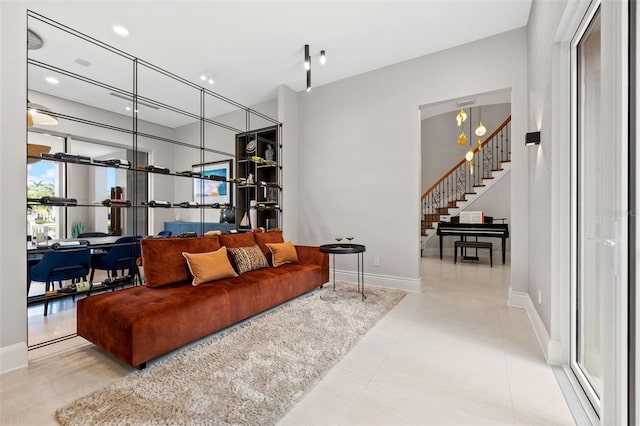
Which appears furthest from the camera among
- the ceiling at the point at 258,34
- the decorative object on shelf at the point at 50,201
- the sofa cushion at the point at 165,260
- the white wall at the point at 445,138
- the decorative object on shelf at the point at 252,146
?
the white wall at the point at 445,138

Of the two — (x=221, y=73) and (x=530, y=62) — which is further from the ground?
(x=221, y=73)

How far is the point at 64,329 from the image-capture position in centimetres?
272

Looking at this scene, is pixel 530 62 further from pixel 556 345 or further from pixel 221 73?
pixel 221 73

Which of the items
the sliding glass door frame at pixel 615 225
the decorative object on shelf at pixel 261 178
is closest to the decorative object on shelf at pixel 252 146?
the decorative object on shelf at pixel 261 178

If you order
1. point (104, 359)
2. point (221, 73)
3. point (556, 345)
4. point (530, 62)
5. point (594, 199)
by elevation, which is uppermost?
point (221, 73)

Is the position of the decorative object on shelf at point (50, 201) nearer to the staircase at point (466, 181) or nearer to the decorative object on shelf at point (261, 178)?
the decorative object on shelf at point (261, 178)

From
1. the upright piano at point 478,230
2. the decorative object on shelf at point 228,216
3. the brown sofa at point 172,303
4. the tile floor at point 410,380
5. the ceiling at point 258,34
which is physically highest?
the ceiling at point 258,34

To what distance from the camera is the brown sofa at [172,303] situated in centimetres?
200

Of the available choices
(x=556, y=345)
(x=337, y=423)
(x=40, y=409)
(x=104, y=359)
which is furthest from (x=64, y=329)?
(x=556, y=345)

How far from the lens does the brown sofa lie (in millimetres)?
2004

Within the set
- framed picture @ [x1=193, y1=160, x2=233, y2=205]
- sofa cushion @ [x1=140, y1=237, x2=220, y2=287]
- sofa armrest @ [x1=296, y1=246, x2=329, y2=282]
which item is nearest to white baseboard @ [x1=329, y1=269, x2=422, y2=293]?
sofa armrest @ [x1=296, y1=246, x2=329, y2=282]

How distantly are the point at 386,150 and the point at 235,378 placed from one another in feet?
11.5

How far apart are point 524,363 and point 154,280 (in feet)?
10.4

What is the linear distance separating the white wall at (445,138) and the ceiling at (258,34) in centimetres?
516
